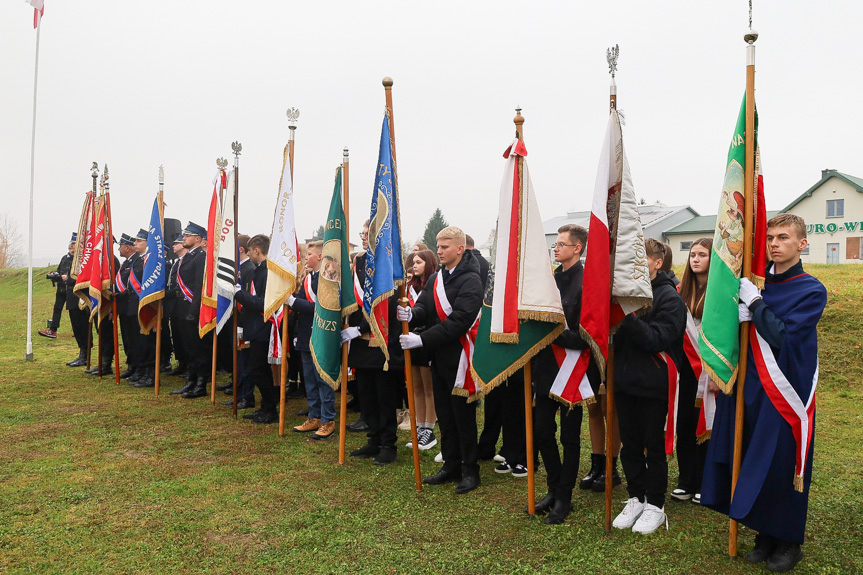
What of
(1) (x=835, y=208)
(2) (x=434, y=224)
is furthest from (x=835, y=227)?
(2) (x=434, y=224)

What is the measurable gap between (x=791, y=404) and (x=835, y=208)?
3760cm

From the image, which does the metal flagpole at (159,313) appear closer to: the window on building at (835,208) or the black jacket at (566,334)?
the black jacket at (566,334)

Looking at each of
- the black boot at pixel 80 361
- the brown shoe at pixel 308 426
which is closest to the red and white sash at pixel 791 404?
the brown shoe at pixel 308 426

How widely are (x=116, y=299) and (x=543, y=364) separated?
819 cm

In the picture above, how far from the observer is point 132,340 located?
10.3 metres

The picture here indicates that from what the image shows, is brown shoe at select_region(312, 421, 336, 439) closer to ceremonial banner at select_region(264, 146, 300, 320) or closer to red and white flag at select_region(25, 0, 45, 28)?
ceremonial banner at select_region(264, 146, 300, 320)

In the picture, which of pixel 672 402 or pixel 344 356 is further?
pixel 344 356

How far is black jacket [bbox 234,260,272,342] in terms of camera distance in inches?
282

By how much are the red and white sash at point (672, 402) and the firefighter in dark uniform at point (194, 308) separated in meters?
6.29

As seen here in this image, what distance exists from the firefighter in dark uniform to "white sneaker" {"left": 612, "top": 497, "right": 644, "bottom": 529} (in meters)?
6.31

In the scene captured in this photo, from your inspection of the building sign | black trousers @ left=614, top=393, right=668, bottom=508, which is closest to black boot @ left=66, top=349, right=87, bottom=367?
black trousers @ left=614, top=393, right=668, bottom=508

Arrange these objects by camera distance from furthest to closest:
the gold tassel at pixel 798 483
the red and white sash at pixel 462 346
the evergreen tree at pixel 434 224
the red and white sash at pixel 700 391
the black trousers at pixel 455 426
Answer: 1. the evergreen tree at pixel 434 224
2. the black trousers at pixel 455 426
3. the red and white sash at pixel 462 346
4. the red and white sash at pixel 700 391
5. the gold tassel at pixel 798 483

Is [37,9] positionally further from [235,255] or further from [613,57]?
[613,57]

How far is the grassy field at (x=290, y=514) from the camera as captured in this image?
3.79 m
